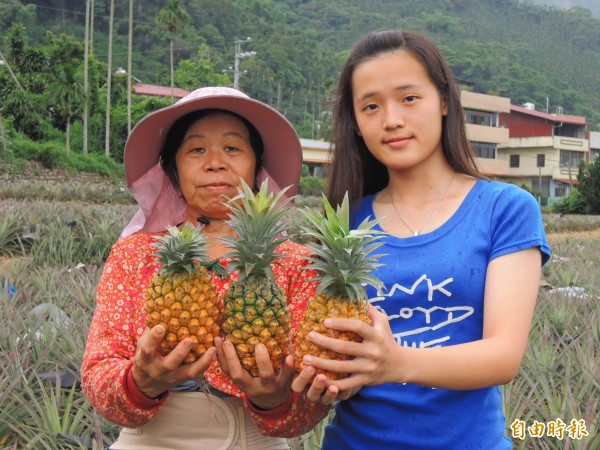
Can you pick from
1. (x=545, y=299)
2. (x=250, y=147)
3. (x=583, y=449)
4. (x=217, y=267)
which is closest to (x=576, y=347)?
(x=583, y=449)

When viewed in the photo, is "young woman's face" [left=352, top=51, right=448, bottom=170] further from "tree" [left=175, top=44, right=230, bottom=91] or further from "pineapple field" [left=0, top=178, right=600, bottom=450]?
"tree" [left=175, top=44, right=230, bottom=91]

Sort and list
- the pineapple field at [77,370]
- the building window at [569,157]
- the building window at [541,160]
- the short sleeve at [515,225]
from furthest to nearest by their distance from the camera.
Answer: the building window at [569,157], the building window at [541,160], the pineapple field at [77,370], the short sleeve at [515,225]

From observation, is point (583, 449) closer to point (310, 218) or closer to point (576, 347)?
point (576, 347)

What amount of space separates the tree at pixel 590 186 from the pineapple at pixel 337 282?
2980 centimetres

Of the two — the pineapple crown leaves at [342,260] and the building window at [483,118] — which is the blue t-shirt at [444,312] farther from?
the building window at [483,118]

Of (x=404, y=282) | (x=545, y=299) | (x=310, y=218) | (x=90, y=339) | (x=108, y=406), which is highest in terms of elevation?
(x=310, y=218)

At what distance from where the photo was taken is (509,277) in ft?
6.18

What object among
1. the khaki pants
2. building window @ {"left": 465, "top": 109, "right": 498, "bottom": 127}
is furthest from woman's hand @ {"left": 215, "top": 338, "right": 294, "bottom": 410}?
building window @ {"left": 465, "top": 109, "right": 498, "bottom": 127}

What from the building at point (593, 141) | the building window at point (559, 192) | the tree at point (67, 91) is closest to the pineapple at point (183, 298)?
→ the tree at point (67, 91)

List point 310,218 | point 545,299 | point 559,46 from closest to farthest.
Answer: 1. point 310,218
2. point 545,299
3. point 559,46

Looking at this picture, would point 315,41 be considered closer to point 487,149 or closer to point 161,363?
point 487,149

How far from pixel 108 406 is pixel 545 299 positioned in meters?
3.57

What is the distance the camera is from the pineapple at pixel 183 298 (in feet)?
5.57

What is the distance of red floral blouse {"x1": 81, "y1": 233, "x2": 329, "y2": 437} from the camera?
1.88 metres
